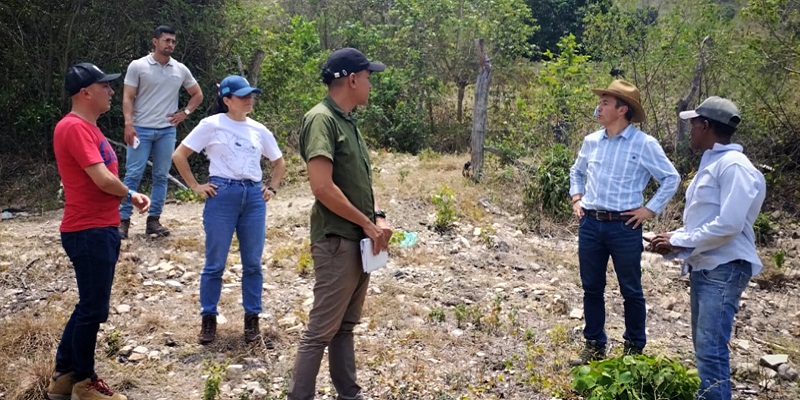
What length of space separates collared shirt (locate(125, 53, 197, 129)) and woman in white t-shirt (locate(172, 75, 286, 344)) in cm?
185

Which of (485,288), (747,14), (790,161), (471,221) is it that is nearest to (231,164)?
(485,288)

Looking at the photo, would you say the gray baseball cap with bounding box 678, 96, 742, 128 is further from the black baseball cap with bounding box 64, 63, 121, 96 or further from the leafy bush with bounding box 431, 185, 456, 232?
the leafy bush with bounding box 431, 185, 456, 232

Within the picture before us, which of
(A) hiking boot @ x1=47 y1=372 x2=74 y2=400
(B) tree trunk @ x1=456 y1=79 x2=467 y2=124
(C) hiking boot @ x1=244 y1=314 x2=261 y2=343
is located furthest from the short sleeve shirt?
(B) tree trunk @ x1=456 y1=79 x2=467 y2=124

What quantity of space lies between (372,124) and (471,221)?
5.02 m

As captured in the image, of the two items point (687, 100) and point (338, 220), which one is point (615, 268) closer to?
point (338, 220)

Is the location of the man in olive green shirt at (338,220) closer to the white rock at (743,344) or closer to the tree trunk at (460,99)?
the white rock at (743,344)

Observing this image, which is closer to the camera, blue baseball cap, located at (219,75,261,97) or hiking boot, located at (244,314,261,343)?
blue baseball cap, located at (219,75,261,97)

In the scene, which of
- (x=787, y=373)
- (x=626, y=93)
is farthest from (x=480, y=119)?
(x=787, y=373)

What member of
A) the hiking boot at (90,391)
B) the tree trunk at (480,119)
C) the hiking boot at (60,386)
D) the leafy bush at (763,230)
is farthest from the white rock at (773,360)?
the tree trunk at (480,119)

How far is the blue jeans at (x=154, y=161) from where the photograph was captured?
19.5 ft

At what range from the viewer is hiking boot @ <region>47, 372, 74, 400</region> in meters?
3.51

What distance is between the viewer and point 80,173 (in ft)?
10.9

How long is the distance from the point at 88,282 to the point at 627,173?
312cm

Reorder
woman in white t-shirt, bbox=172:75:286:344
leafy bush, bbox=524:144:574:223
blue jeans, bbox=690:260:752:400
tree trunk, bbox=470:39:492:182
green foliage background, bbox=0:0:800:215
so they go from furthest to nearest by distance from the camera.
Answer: green foliage background, bbox=0:0:800:215
tree trunk, bbox=470:39:492:182
leafy bush, bbox=524:144:574:223
woman in white t-shirt, bbox=172:75:286:344
blue jeans, bbox=690:260:752:400
